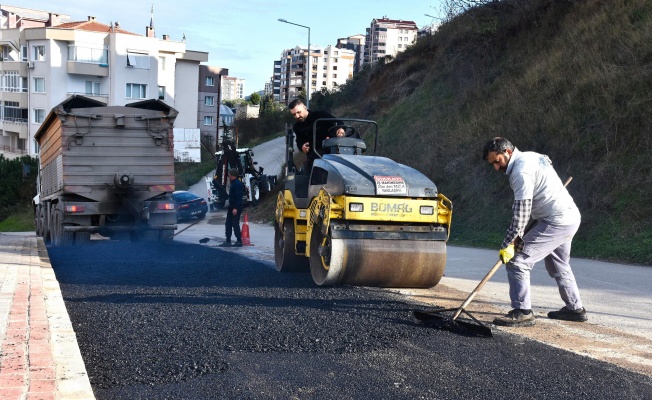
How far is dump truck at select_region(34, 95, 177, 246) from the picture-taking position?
15617mm

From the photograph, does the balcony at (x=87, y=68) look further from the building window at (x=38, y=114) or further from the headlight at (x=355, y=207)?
the headlight at (x=355, y=207)

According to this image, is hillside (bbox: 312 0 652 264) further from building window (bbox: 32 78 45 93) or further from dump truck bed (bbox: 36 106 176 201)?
building window (bbox: 32 78 45 93)

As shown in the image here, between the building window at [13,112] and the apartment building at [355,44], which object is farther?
the apartment building at [355,44]

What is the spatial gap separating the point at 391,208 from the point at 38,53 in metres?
60.6

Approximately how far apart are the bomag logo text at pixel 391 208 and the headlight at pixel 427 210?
13cm

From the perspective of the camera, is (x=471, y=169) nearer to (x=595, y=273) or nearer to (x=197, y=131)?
(x=595, y=273)

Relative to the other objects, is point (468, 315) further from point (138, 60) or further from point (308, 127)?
point (138, 60)

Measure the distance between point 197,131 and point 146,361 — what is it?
56.2 m

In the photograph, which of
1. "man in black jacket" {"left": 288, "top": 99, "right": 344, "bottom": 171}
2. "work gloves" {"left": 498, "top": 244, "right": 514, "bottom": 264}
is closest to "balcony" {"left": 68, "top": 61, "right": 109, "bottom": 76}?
"man in black jacket" {"left": 288, "top": 99, "right": 344, "bottom": 171}

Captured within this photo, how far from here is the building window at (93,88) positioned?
205ft

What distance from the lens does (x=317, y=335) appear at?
652cm

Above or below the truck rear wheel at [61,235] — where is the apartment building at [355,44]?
above

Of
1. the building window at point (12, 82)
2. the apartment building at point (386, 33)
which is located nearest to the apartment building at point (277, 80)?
the apartment building at point (386, 33)

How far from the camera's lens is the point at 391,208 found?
8.36 metres
